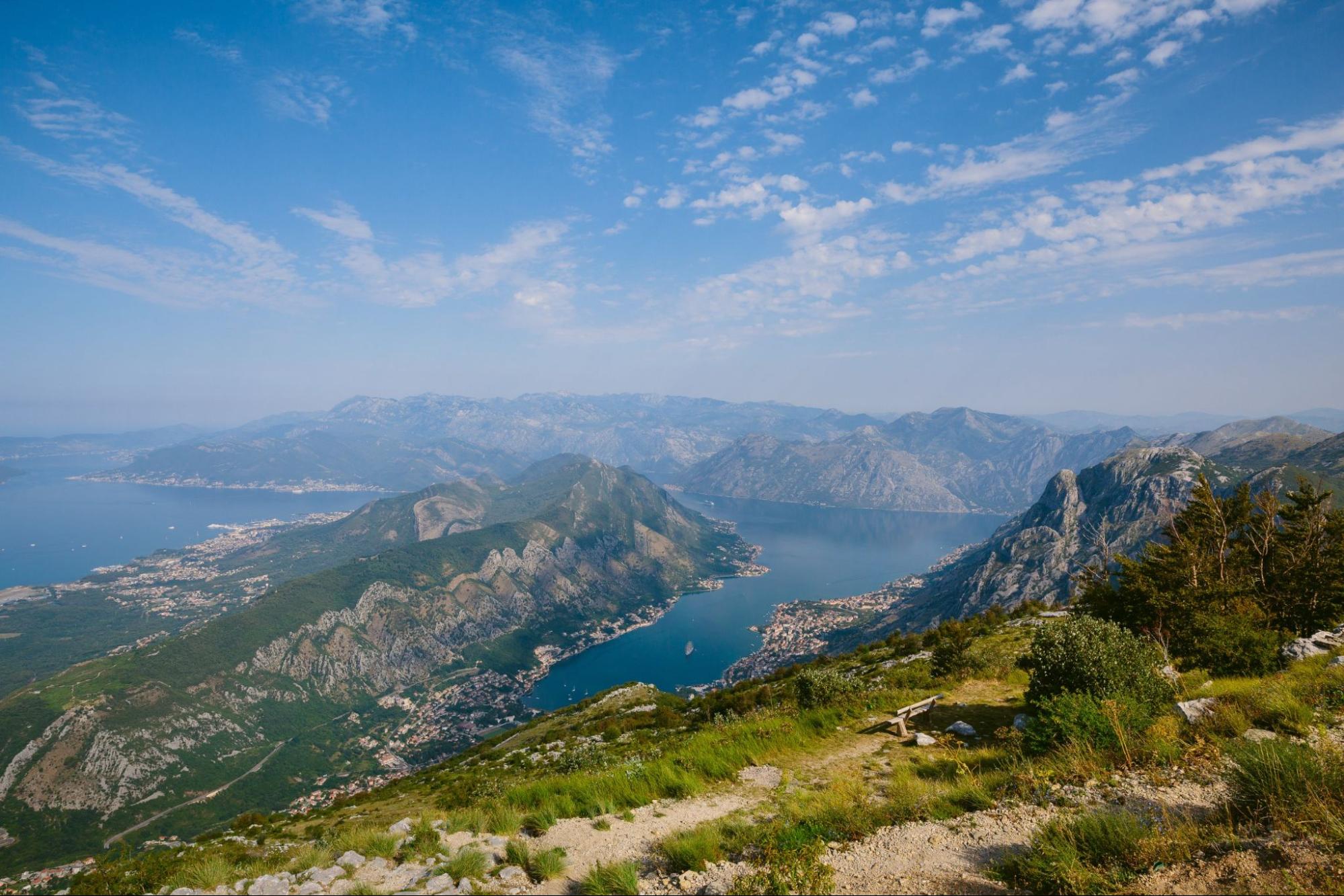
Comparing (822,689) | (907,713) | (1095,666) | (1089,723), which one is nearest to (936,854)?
(1089,723)

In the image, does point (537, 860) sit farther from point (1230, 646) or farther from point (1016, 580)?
point (1016, 580)

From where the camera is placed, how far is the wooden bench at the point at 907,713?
49.7 feet

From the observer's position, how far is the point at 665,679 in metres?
175

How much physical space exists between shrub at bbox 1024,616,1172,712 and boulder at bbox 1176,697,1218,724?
22.1 inches

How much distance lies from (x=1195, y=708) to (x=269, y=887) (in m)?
17.0

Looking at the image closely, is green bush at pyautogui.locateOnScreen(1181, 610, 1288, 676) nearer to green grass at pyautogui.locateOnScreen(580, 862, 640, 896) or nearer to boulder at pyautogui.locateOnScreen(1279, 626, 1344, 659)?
boulder at pyautogui.locateOnScreen(1279, 626, 1344, 659)

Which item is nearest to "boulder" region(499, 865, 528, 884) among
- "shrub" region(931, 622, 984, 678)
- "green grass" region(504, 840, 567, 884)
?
"green grass" region(504, 840, 567, 884)

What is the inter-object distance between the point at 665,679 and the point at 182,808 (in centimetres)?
12037

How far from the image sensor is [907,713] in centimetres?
1648

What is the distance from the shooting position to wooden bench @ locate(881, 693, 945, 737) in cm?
1514

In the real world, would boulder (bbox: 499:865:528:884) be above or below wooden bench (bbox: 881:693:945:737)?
above

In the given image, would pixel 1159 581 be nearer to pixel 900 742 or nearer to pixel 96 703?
pixel 900 742

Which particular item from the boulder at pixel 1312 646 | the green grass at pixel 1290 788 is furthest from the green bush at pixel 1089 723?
the boulder at pixel 1312 646

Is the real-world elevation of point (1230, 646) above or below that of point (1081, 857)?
below
